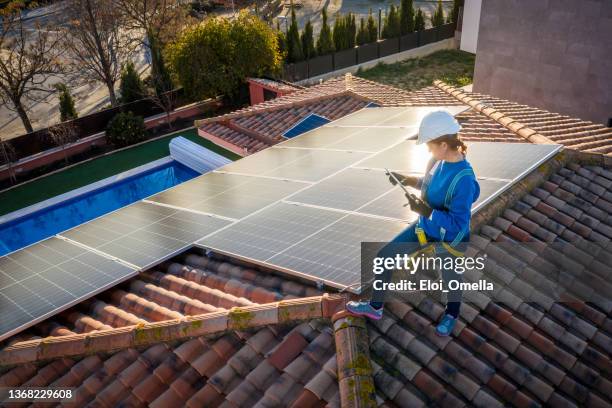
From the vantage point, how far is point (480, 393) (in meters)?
5.59

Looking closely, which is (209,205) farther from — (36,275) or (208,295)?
(36,275)

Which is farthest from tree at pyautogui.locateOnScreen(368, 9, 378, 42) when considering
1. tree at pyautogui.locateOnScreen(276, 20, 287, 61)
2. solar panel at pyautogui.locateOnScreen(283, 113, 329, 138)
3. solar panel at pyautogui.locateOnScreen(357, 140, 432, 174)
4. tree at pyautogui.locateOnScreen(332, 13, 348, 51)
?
solar panel at pyautogui.locateOnScreen(357, 140, 432, 174)

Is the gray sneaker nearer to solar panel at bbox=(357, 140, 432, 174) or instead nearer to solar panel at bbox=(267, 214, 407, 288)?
solar panel at bbox=(267, 214, 407, 288)

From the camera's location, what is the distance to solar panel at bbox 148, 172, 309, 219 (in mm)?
9516

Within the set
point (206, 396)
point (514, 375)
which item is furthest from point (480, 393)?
point (206, 396)

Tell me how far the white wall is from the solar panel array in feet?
117

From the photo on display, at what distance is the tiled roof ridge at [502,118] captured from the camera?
11.5 m

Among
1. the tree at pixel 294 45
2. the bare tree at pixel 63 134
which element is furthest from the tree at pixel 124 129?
the tree at pixel 294 45

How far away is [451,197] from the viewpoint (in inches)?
225

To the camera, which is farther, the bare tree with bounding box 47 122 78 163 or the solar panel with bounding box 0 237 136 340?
the bare tree with bounding box 47 122 78 163

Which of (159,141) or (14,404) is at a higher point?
(14,404)

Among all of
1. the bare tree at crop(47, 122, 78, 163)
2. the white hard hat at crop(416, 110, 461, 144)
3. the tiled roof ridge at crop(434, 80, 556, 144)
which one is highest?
the white hard hat at crop(416, 110, 461, 144)

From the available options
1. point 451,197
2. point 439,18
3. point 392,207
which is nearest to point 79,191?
point 392,207

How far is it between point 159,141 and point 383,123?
20001 millimetres
